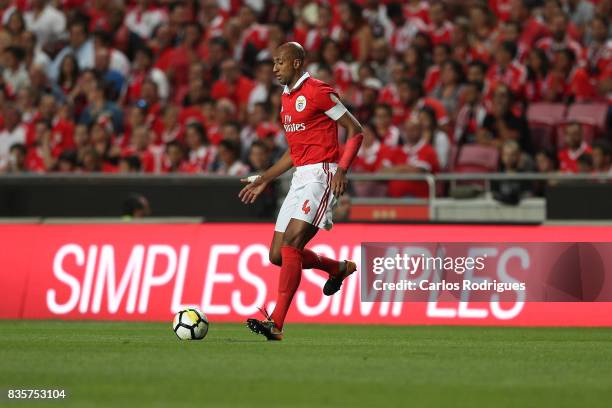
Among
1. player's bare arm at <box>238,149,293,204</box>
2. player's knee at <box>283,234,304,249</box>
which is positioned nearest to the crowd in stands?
player's bare arm at <box>238,149,293,204</box>

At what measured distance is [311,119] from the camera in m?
11.8

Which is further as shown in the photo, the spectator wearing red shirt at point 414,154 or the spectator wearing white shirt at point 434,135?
the spectator wearing white shirt at point 434,135

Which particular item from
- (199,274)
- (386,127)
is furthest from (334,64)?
(199,274)

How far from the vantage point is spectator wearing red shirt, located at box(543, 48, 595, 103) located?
20.1 meters

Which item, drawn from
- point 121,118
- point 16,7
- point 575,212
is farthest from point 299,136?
point 16,7

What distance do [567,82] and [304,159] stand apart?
9494 millimetres

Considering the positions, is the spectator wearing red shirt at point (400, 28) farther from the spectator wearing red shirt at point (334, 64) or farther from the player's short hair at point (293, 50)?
the player's short hair at point (293, 50)

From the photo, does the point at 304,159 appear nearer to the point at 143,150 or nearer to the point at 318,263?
the point at 318,263

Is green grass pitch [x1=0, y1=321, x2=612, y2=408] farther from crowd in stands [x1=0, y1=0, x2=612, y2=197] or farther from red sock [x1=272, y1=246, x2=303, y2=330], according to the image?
crowd in stands [x1=0, y1=0, x2=612, y2=197]

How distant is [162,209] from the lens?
18719 millimetres

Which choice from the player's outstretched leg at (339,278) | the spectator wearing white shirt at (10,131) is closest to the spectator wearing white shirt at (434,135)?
the spectator wearing white shirt at (10,131)

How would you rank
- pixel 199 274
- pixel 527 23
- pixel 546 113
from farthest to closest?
pixel 527 23
pixel 546 113
pixel 199 274

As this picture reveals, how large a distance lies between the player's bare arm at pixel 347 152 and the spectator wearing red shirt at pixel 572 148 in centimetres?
775

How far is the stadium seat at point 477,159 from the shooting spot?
19.0m
